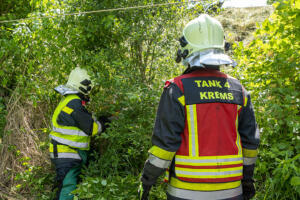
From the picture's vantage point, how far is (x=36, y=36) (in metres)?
3.68

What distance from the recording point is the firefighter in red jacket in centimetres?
189

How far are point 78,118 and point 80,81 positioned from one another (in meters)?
0.54

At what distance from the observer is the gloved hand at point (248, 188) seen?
225 cm

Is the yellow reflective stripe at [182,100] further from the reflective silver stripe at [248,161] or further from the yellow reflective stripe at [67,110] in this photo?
the yellow reflective stripe at [67,110]

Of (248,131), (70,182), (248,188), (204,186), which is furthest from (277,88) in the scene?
(70,182)

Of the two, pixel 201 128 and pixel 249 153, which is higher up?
pixel 201 128

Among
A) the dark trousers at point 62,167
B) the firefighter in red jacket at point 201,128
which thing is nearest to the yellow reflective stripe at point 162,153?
the firefighter in red jacket at point 201,128

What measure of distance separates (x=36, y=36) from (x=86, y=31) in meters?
0.70

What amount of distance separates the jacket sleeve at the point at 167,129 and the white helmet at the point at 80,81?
188 cm

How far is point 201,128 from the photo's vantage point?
1887 millimetres

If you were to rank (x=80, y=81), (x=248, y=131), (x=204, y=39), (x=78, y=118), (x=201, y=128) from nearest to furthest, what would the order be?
1. (x=201, y=128)
2. (x=204, y=39)
3. (x=248, y=131)
4. (x=78, y=118)
5. (x=80, y=81)

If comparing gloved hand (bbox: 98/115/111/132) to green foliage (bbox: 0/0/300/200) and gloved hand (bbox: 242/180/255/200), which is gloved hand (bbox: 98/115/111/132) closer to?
green foliage (bbox: 0/0/300/200)

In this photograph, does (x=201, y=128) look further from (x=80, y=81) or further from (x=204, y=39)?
(x=80, y=81)

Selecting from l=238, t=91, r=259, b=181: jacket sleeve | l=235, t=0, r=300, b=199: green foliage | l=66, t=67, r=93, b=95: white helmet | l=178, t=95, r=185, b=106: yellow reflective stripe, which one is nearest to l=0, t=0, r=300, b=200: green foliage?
l=235, t=0, r=300, b=199: green foliage
